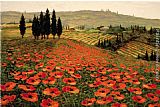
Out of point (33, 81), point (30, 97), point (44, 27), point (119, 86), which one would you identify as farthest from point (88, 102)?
point (44, 27)

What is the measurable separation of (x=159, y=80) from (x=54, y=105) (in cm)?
512

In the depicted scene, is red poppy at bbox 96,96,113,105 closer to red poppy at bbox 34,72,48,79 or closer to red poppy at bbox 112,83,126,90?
red poppy at bbox 112,83,126,90

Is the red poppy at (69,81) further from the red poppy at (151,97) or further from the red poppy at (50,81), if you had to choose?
the red poppy at (151,97)

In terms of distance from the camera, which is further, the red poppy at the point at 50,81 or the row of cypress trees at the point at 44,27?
the row of cypress trees at the point at 44,27

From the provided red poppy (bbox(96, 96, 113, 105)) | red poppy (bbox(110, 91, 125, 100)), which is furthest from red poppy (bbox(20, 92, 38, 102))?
red poppy (bbox(110, 91, 125, 100))

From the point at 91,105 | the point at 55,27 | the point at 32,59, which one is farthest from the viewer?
the point at 55,27

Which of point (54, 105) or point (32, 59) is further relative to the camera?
point (32, 59)

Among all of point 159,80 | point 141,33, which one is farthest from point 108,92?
point 141,33

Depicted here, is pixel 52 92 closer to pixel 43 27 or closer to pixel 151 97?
pixel 151 97

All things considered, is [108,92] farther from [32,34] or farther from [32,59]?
[32,34]

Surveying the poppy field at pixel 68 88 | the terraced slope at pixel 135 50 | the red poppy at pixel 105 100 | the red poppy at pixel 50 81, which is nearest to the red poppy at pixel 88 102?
the poppy field at pixel 68 88

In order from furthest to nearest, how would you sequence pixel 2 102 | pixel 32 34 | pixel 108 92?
pixel 32 34 → pixel 108 92 → pixel 2 102

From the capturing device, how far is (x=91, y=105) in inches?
293

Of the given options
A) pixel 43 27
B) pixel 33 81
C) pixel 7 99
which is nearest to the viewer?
pixel 7 99
